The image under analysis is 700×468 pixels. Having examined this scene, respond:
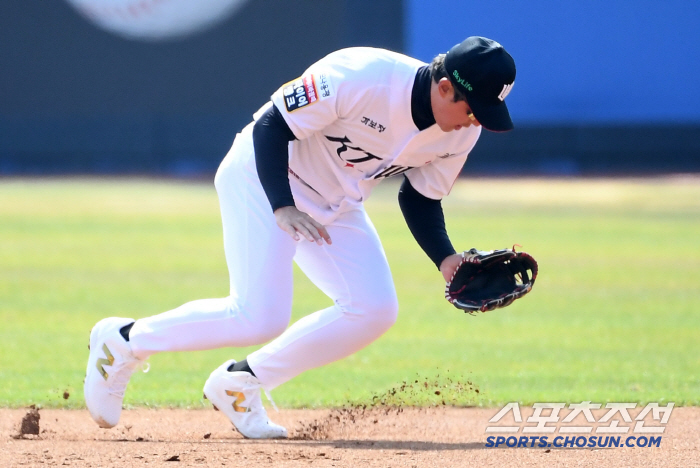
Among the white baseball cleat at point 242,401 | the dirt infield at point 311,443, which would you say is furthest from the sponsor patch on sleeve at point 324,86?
the dirt infield at point 311,443

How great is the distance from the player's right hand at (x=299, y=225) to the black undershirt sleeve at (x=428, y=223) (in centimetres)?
63

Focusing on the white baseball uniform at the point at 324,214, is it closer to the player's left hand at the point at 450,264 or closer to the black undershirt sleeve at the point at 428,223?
the black undershirt sleeve at the point at 428,223

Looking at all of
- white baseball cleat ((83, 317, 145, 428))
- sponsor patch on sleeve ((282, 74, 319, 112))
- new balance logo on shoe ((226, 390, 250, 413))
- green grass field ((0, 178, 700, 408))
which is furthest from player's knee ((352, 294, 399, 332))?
Answer: green grass field ((0, 178, 700, 408))

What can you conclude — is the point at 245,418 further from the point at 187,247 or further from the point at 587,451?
the point at 187,247

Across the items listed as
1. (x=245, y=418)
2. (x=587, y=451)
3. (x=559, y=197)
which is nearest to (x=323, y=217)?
(x=245, y=418)

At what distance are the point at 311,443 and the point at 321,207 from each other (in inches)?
36.1

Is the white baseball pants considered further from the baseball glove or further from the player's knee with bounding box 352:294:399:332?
the baseball glove

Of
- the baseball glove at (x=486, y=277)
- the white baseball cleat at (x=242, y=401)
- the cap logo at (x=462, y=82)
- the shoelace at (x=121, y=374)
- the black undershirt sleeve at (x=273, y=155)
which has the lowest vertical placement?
the white baseball cleat at (x=242, y=401)

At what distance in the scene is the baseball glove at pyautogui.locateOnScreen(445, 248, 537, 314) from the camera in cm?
364

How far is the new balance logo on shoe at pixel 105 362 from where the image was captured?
3.76 m

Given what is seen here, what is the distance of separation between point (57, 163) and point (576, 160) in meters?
12.4

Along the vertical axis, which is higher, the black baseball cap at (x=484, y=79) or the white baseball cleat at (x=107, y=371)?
the black baseball cap at (x=484, y=79)

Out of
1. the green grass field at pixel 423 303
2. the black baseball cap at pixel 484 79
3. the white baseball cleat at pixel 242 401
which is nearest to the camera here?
the black baseball cap at pixel 484 79

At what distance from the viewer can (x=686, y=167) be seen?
2239 cm
